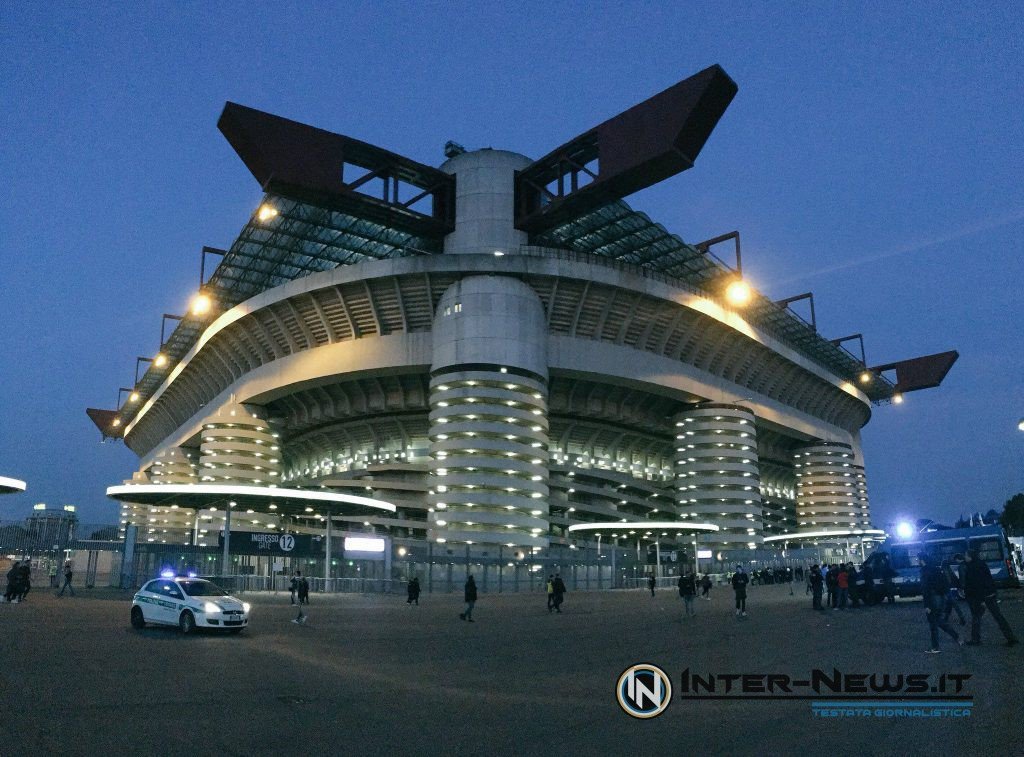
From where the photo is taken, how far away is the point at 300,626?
23.5 m

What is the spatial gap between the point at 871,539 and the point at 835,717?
293 feet

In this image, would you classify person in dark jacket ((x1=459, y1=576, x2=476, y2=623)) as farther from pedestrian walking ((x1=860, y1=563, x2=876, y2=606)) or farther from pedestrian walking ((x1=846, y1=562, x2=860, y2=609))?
pedestrian walking ((x1=860, y1=563, x2=876, y2=606))

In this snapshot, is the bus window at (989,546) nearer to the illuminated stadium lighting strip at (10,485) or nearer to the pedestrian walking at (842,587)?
the pedestrian walking at (842,587)

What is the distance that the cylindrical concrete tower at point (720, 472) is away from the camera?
7638 centimetres

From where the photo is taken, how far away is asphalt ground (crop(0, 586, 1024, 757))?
8031mm

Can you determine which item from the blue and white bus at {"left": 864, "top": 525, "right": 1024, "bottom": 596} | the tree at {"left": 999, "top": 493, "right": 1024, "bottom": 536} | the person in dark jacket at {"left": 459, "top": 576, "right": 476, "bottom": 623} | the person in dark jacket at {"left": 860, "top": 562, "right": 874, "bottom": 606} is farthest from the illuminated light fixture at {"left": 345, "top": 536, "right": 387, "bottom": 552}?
the tree at {"left": 999, "top": 493, "right": 1024, "bottom": 536}

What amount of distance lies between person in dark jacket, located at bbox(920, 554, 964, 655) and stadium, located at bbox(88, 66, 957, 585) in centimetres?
2981

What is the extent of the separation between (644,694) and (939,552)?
2591cm

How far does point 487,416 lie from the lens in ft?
192

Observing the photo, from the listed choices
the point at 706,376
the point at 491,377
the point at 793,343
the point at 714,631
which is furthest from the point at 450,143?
the point at 714,631

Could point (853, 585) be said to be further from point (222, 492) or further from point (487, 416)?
point (487, 416)

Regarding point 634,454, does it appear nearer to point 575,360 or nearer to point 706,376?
point 706,376

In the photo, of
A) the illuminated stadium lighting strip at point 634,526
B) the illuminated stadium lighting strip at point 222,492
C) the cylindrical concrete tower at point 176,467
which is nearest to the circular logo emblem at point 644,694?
the illuminated stadium lighting strip at point 222,492

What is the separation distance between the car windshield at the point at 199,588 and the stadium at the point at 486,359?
18.3m
